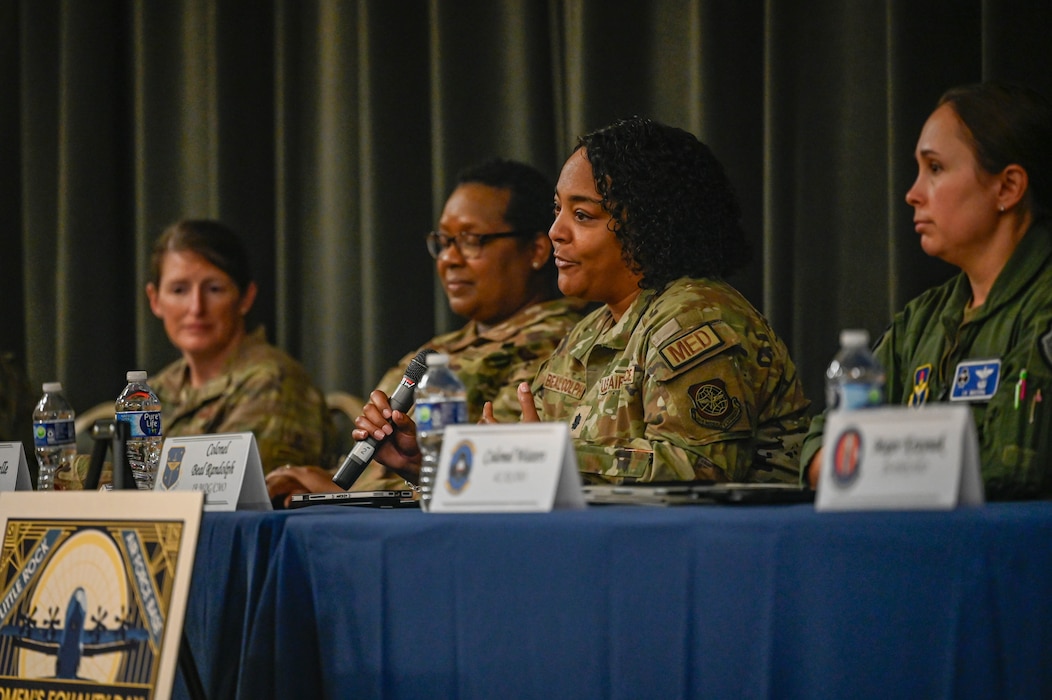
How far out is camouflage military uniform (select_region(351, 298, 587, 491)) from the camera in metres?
3.43

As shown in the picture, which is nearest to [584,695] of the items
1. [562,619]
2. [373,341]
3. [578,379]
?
[562,619]

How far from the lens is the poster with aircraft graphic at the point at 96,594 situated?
1.68 meters

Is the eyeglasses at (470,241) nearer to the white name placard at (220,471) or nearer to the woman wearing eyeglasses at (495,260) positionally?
the woman wearing eyeglasses at (495,260)

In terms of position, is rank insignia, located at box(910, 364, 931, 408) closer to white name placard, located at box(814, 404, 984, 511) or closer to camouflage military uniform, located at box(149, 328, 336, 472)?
white name placard, located at box(814, 404, 984, 511)

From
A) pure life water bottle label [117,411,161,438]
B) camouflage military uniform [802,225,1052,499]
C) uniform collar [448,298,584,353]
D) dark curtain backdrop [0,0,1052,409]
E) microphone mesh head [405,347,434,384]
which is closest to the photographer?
camouflage military uniform [802,225,1052,499]

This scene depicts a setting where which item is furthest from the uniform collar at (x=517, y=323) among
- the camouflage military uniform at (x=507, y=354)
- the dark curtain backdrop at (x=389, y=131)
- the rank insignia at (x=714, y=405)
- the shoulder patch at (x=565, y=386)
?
the rank insignia at (x=714, y=405)

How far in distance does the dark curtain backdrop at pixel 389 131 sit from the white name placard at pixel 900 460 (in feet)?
5.45

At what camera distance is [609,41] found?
3.73 meters

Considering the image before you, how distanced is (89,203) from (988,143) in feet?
12.4

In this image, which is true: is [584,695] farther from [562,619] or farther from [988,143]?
[988,143]

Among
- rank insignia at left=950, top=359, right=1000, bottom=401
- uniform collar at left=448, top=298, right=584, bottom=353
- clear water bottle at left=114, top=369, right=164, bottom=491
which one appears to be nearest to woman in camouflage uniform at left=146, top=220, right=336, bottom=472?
uniform collar at left=448, top=298, right=584, bottom=353

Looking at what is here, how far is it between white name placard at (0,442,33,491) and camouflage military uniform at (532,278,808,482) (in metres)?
1.09

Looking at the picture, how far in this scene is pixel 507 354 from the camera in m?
3.47

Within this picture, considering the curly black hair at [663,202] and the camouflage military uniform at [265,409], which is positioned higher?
the curly black hair at [663,202]
